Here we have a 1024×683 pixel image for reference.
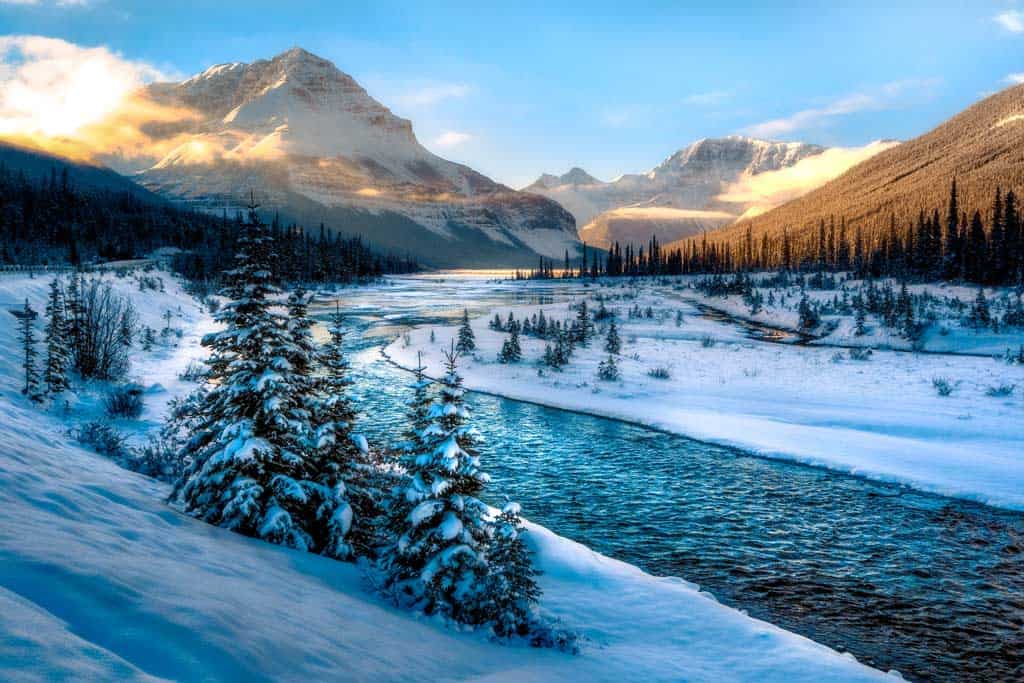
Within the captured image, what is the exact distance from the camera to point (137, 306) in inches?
1260

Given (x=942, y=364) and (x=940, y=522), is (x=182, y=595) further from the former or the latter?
(x=942, y=364)

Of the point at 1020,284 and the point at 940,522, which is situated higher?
the point at 1020,284

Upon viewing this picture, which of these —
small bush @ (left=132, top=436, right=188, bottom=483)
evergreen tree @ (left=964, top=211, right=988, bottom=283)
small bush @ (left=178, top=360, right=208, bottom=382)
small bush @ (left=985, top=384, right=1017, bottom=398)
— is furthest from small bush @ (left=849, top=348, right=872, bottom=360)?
evergreen tree @ (left=964, top=211, right=988, bottom=283)

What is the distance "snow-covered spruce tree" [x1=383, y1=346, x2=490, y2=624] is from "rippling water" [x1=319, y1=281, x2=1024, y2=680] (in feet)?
12.9

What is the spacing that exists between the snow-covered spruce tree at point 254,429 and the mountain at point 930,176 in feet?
384

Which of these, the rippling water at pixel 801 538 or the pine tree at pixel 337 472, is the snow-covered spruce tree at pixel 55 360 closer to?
the rippling water at pixel 801 538

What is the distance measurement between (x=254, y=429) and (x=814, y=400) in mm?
17552

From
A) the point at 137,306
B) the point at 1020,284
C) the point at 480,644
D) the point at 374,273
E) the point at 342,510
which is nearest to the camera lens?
the point at 480,644

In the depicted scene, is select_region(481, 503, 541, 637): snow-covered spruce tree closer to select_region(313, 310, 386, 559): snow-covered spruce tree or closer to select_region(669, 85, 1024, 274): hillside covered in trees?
select_region(313, 310, 386, 559): snow-covered spruce tree

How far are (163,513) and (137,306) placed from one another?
103 ft

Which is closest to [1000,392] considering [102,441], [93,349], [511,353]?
[511,353]

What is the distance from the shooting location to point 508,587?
5910mm

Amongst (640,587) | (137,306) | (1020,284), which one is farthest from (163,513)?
(1020,284)

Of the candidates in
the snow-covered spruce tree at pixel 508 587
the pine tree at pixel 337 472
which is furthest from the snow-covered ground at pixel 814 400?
the pine tree at pixel 337 472
